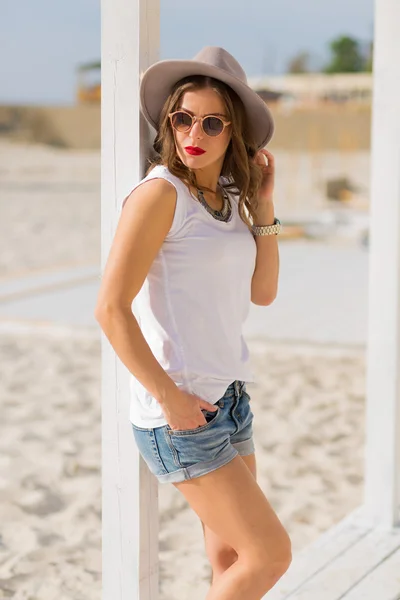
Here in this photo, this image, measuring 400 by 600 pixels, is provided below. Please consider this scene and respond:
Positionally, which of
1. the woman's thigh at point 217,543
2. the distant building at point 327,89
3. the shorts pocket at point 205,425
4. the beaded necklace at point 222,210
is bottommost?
the distant building at point 327,89

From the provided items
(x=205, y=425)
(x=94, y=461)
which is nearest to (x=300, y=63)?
(x=94, y=461)

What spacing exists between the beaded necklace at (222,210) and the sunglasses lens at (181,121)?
13 centimetres

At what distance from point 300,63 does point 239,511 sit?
67643mm

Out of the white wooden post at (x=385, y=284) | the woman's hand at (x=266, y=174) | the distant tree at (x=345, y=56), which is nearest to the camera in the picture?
the woman's hand at (x=266, y=174)

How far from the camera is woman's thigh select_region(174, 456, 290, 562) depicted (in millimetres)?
1721

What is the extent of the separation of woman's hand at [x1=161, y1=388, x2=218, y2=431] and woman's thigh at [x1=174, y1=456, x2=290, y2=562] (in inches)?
4.4

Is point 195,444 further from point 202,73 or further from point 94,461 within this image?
point 94,461

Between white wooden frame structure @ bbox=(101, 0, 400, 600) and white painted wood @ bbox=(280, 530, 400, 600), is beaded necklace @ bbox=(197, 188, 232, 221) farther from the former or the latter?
white painted wood @ bbox=(280, 530, 400, 600)

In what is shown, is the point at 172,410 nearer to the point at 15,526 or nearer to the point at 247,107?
the point at 247,107

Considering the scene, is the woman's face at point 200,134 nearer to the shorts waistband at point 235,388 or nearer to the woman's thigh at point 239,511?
the shorts waistband at point 235,388

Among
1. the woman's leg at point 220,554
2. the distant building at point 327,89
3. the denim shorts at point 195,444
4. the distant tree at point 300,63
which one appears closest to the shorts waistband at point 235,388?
the denim shorts at point 195,444

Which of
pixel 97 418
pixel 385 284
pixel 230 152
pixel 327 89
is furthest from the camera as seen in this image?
pixel 327 89

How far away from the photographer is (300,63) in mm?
66562

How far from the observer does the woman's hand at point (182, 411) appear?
5.50 feet
